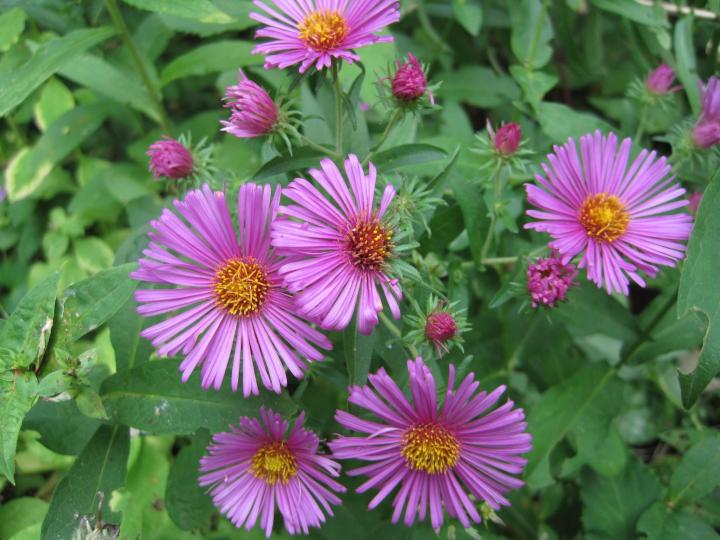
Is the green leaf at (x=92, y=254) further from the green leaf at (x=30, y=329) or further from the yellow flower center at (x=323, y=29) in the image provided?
the yellow flower center at (x=323, y=29)

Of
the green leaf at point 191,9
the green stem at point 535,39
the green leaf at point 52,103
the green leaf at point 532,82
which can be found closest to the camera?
the green leaf at point 191,9

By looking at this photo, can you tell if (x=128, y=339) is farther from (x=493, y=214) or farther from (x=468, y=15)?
(x=468, y=15)

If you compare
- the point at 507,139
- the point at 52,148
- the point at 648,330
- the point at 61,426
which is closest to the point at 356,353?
the point at 507,139

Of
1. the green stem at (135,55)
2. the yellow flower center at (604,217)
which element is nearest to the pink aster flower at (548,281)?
the yellow flower center at (604,217)

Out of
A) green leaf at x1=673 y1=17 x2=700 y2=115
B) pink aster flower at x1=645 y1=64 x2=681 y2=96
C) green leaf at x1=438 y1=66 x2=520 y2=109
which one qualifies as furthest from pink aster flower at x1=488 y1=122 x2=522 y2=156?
green leaf at x1=438 y1=66 x2=520 y2=109

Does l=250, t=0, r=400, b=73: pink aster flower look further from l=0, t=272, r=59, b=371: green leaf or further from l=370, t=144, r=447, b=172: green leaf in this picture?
l=0, t=272, r=59, b=371: green leaf
